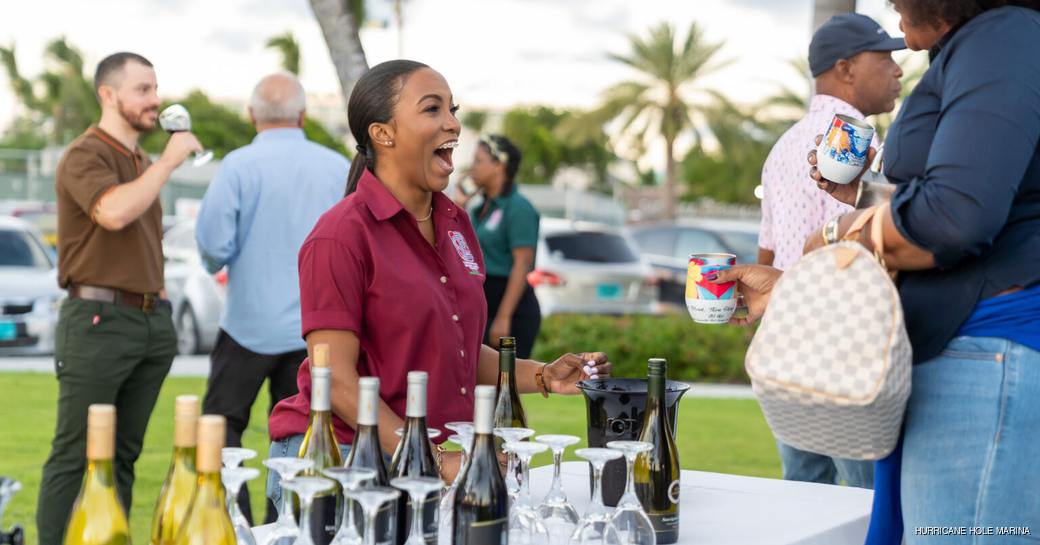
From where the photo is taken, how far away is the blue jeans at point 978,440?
2.27 meters

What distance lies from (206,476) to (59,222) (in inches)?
134

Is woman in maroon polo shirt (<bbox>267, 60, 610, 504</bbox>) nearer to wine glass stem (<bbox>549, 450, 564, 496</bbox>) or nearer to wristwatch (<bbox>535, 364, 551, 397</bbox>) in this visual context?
wristwatch (<bbox>535, 364, 551, 397</bbox>)

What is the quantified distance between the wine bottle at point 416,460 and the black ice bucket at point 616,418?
55 cm

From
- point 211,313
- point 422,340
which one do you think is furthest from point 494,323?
point 211,313

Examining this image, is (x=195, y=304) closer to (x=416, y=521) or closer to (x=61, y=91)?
(x=416, y=521)

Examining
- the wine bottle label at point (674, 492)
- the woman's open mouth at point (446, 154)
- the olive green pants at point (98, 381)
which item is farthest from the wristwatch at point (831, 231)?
the olive green pants at point (98, 381)

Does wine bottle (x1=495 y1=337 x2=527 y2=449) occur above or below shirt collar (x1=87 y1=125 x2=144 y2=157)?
below

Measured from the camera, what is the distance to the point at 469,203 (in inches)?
333

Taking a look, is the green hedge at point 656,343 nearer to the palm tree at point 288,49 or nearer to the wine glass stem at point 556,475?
the wine glass stem at point 556,475

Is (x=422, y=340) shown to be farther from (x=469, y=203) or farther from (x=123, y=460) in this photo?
(x=469, y=203)

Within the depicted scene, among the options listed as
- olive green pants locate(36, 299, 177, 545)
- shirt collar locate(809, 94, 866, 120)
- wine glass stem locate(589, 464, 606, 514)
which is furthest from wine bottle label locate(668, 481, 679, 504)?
olive green pants locate(36, 299, 177, 545)

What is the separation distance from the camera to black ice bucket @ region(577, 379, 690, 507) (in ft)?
9.00

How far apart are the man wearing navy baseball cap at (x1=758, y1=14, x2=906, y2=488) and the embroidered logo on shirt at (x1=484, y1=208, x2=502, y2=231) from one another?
3.45m

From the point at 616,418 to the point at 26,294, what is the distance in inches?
456
